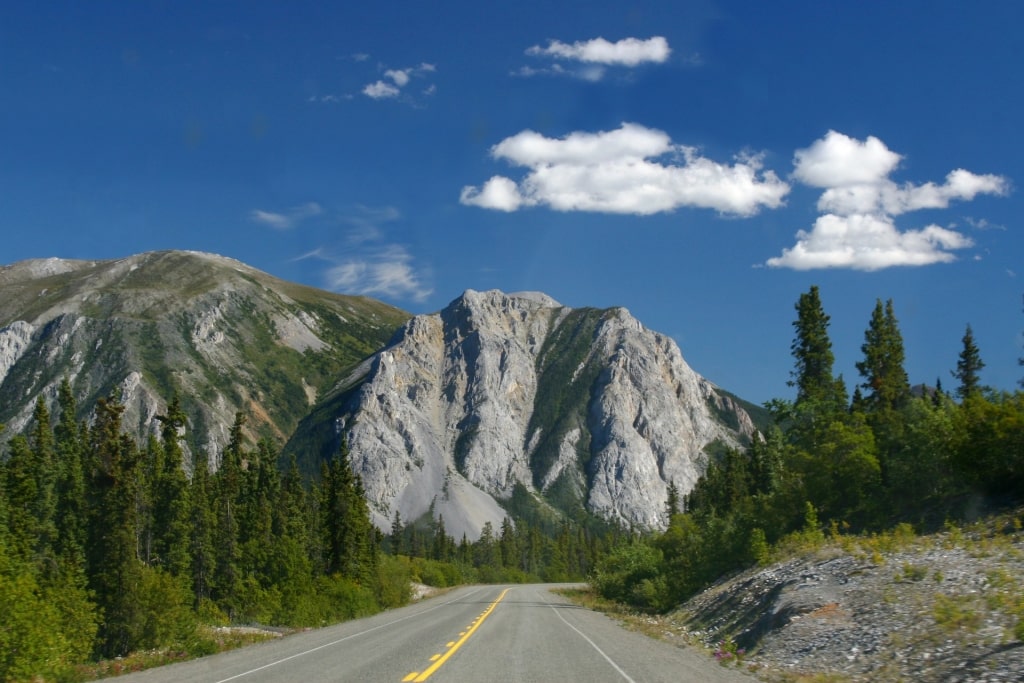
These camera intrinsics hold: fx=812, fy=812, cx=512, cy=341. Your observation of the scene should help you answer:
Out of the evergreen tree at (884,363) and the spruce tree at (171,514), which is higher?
the evergreen tree at (884,363)

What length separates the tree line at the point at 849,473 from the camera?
3319cm

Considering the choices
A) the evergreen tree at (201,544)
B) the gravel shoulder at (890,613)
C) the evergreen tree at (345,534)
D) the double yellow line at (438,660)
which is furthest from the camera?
the evergreen tree at (345,534)

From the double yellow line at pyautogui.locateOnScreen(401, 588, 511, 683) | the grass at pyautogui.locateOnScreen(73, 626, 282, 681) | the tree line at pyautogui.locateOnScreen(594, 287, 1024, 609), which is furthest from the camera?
the tree line at pyautogui.locateOnScreen(594, 287, 1024, 609)

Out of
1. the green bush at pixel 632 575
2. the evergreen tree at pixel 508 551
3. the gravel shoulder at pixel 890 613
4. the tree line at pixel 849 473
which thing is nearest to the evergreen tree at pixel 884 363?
the tree line at pixel 849 473

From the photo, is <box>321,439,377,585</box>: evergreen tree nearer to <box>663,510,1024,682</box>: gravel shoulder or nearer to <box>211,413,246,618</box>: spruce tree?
<box>211,413,246,618</box>: spruce tree

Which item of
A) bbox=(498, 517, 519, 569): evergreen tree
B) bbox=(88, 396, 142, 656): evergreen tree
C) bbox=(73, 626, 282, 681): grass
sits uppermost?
bbox=(88, 396, 142, 656): evergreen tree

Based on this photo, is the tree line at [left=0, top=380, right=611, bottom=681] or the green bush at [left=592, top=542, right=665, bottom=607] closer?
the tree line at [left=0, top=380, right=611, bottom=681]

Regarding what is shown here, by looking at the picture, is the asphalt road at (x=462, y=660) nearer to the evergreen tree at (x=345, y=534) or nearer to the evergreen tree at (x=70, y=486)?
the evergreen tree at (x=70, y=486)

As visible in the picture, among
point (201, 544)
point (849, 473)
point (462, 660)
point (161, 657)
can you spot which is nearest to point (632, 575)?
point (849, 473)

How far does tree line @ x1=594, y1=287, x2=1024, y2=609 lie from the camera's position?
3319 cm

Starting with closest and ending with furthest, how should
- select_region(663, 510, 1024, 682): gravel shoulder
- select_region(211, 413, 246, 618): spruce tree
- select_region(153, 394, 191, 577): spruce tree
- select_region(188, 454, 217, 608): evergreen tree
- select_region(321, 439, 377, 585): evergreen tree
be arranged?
select_region(663, 510, 1024, 682): gravel shoulder → select_region(153, 394, 191, 577): spruce tree → select_region(188, 454, 217, 608): evergreen tree → select_region(321, 439, 377, 585): evergreen tree → select_region(211, 413, 246, 618): spruce tree

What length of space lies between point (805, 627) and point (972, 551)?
6377 millimetres

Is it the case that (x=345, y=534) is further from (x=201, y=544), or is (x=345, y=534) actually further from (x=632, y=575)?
(x=632, y=575)

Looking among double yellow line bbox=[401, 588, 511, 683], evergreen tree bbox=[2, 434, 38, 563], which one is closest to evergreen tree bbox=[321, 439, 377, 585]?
evergreen tree bbox=[2, 434, 38, 563]
